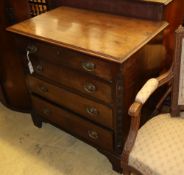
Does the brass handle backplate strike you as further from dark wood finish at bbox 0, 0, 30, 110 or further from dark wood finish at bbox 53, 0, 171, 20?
dark wood finish at bbox 53, 0, 171, 20

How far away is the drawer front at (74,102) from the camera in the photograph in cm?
169

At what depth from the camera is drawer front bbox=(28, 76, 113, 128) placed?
1692mm

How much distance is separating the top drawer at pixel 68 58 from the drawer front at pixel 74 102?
8.8 inches

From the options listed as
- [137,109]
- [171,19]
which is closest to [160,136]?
[137,109]

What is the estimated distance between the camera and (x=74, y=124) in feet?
6.41

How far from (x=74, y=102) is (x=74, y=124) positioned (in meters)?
0.21

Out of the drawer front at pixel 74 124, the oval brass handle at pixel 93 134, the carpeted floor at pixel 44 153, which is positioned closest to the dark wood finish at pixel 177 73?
the drawer front at pixel 74 124

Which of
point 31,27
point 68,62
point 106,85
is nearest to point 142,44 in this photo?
point 106,85

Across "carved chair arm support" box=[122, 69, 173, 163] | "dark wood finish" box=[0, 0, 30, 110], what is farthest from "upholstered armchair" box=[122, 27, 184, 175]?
"dark wood finish" box=[0, 0, 30, 110]

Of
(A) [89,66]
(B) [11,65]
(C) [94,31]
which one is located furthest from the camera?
(B) [11,65]

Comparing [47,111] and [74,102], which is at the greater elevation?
[74,102]

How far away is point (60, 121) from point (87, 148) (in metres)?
0.31

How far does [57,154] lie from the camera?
210cm

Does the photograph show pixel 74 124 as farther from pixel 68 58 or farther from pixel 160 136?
pixel 160 136
